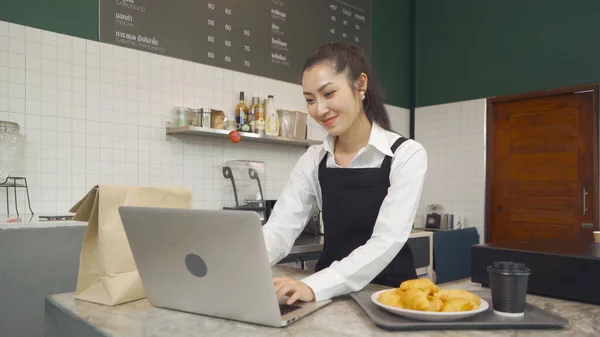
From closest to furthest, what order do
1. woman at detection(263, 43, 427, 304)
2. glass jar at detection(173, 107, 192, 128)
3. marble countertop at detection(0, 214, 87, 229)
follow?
woman at detection(263, 43, 427, 304), marble countertop at detection(0, 214, 87, 229), glass jar at detection(173, 107, 192, 128)

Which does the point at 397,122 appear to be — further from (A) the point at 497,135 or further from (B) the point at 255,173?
(B) the point at 255,173

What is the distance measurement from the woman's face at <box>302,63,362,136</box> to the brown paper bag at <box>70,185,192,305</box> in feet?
1.77

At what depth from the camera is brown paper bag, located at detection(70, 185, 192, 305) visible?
1.12 metres

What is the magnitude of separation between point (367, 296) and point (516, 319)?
322 mm

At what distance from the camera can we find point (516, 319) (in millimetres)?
924

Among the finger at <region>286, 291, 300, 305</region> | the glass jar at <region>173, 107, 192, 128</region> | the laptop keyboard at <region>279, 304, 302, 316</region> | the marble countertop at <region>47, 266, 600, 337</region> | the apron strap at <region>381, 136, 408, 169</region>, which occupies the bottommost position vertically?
the marble countertop at <region>47, 266, 600, 337</region>

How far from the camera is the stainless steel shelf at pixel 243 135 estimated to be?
2992mm

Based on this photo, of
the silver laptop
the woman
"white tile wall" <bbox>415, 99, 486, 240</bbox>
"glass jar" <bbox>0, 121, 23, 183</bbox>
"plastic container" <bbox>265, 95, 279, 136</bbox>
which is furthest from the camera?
"white tile wall" <bbox>415, 99, 486, 240</bbox>

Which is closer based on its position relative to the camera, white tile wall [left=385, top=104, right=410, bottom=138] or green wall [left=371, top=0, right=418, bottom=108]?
green wall [left=371, top=0, right=418, bottom=108]

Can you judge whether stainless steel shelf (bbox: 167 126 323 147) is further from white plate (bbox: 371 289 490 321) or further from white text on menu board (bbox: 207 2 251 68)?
white plate (bbox: 371 289 490 321)

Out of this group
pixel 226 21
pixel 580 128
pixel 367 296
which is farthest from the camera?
pixel 580 128

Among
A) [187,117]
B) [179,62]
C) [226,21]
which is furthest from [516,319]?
[226,21]

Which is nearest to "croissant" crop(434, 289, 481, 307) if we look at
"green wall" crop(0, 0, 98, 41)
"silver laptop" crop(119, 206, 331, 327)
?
"silver laptop" crop(119, 206, 331, 327)

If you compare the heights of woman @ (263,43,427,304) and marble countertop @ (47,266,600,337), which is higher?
woman @ (263,43,427,304)
